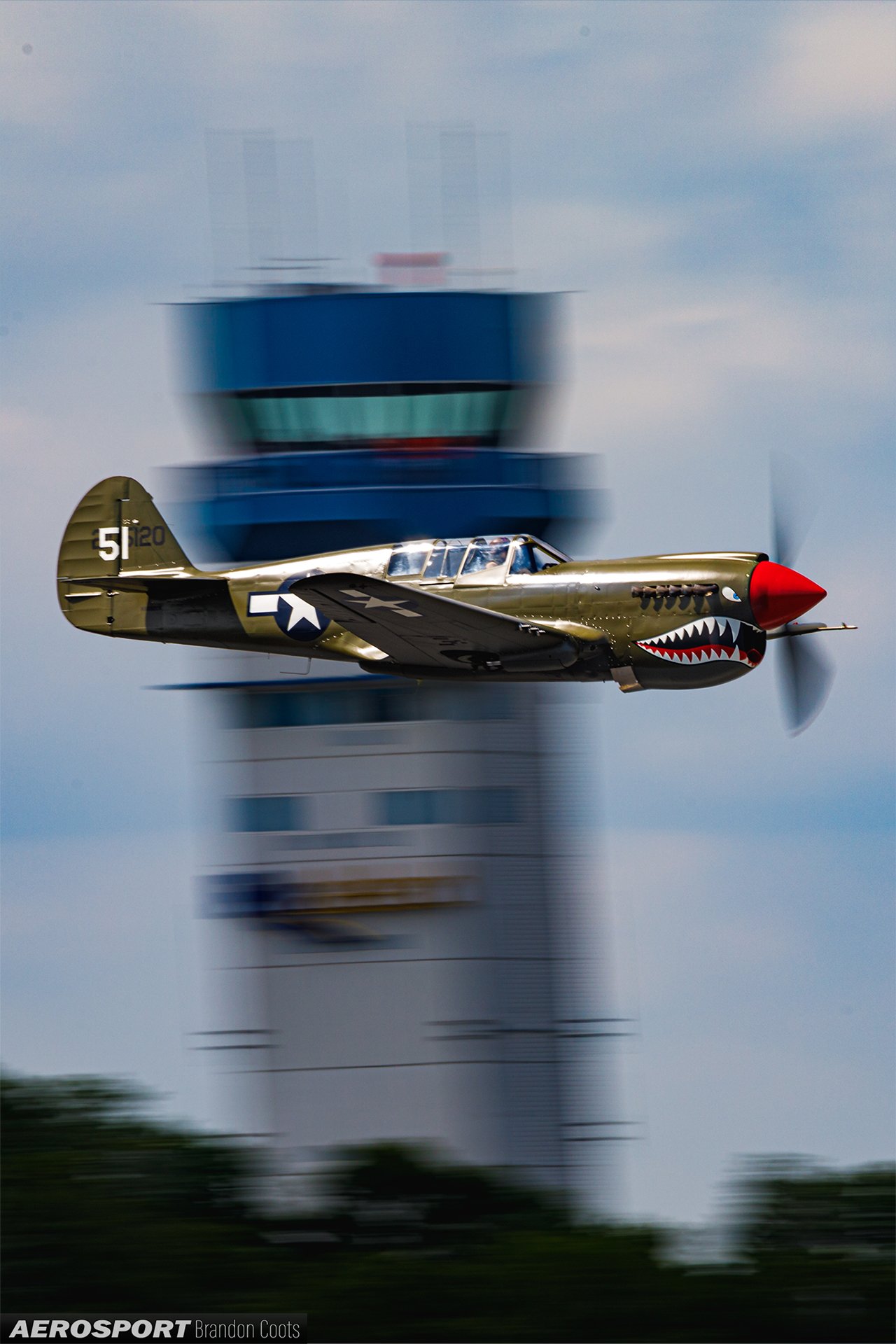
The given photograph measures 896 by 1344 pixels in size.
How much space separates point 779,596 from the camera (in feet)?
82.8

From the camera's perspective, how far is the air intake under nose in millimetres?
25250

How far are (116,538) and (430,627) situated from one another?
835 centimetres

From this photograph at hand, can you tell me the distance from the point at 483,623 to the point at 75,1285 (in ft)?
62.3

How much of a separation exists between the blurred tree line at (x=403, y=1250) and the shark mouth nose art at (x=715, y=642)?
1520 centimetres

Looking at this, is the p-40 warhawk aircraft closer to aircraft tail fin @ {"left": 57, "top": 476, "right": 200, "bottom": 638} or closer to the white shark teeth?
the white shark teeth

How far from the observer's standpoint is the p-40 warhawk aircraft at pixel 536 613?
83.1 feet

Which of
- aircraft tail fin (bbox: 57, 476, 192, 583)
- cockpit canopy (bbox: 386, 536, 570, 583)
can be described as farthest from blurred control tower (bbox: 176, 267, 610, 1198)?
cockpit canopy (bbox: 386, 536, 570, 583)

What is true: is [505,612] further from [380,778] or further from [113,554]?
[380,778]

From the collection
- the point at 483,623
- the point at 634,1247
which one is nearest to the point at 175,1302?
the point at 634,1247

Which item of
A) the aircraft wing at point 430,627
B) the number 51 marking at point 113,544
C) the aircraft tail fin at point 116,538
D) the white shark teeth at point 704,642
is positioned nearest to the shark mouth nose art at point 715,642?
the white shark teeth at point 704,642

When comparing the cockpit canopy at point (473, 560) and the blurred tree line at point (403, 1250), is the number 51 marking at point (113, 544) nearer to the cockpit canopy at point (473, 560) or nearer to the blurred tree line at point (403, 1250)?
the cockpit canopy at point (473, 560)

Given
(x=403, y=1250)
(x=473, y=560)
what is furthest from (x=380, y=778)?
(x=473, y=560)

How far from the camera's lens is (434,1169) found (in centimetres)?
4172

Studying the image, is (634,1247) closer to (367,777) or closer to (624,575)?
(367,777)
